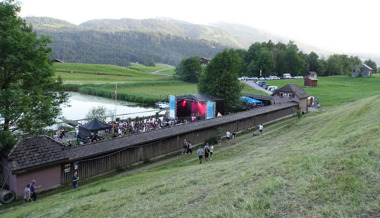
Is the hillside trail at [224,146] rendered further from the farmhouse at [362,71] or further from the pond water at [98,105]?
the farmhouse at [362,71]

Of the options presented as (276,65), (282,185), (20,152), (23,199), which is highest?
(276,65)

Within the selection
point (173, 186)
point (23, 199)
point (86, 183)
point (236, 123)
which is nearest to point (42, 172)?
point (23, 199)

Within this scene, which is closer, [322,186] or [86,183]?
[322,186]

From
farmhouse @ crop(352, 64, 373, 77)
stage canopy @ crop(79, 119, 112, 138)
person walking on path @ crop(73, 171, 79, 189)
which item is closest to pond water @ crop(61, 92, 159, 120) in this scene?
stage canopy @ crop(79, 119, 112, 138)

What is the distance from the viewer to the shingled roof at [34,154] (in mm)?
15789

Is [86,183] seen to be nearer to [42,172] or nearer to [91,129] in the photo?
[42,172]

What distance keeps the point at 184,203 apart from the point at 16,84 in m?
15.8

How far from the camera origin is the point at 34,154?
16.7 metres

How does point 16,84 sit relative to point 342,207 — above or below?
above

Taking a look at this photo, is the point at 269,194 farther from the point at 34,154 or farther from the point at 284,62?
the point at 284,62

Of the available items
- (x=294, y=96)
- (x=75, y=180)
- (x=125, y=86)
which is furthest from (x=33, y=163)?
(x=125, y=86)

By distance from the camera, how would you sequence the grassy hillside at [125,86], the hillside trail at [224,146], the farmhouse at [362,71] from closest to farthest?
the hillside trail at [224,146], the grassy hillside at [125,86], the farmhouse at [362,71]

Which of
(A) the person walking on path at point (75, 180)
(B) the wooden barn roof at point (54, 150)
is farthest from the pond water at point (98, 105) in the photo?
(A) the person walking on path at point (75, 180)

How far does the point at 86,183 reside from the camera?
60.6ft
